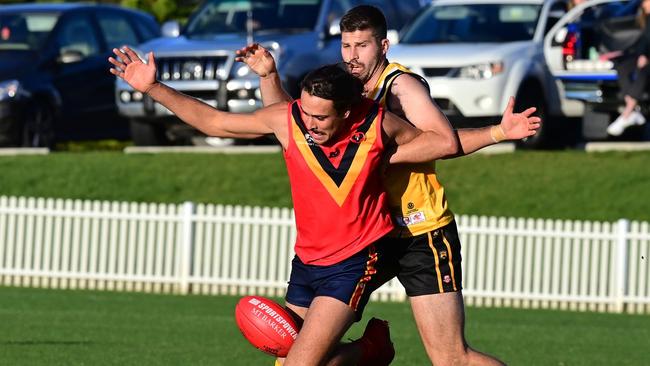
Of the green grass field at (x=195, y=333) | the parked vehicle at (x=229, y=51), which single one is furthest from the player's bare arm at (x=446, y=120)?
the parked vehicle at (x=229, y=51)

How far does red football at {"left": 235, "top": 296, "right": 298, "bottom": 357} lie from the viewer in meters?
7.27

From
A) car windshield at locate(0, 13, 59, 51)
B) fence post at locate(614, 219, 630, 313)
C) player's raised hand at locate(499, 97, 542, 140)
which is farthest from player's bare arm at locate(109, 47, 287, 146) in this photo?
car windshield at locate(0, 13, 59, 51)

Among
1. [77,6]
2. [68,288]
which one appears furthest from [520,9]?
[68,288]

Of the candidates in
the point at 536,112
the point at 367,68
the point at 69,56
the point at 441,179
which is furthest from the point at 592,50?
the point at 367,68

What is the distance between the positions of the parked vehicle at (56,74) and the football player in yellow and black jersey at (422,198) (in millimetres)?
12651

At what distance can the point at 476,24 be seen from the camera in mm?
20312

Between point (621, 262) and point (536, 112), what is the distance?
359 centimetres

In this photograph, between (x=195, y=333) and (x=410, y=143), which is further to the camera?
(x=195, y=333)

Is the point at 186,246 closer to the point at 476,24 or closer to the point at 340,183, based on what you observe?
the point at 476,24

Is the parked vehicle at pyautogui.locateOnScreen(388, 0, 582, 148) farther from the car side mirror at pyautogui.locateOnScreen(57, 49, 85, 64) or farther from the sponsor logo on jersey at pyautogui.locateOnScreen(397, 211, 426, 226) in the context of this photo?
the sponsor logo on jersey at pyautogui.locateOnScreen(397, 211, 426, 226)

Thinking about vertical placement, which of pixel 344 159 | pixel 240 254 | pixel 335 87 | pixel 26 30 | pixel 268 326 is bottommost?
pixel 240 254

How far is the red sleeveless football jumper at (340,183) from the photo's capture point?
23.4 feet

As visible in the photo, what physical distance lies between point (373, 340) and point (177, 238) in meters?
9.19

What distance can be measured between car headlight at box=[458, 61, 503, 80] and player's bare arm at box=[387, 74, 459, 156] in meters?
11.7
